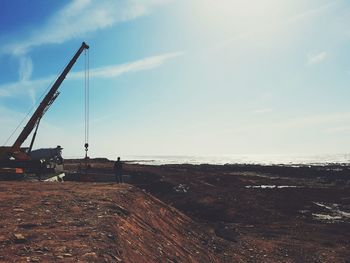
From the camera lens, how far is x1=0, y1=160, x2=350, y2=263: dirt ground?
9.98 m

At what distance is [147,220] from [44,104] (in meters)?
23.1

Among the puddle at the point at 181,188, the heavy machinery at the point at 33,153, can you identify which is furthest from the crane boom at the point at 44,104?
the puddle at the point at 181,188

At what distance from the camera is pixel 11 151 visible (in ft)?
105

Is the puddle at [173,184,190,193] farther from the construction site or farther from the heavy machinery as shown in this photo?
the heavy machinery

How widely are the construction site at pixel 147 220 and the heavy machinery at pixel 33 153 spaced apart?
0.30 ft

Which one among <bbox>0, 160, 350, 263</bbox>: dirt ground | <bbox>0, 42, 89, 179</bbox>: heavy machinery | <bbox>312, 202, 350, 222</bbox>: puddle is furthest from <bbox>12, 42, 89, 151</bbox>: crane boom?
<bbox>312, 202, 350, 222</bbox>: puddle

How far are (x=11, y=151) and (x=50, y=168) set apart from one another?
12.1 feet

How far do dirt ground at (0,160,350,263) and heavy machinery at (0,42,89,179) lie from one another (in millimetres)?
3959

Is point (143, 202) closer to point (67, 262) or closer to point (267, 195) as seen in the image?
point (67, 262)

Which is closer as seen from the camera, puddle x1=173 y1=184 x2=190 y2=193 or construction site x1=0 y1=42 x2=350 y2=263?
construction site x1=0 y1=42 x2=350 y2=263

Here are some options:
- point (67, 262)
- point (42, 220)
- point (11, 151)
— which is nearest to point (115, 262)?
point (67, 262)

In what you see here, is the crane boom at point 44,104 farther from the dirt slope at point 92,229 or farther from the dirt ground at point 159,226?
the dirt slope at point 92,229

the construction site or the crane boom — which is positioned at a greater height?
the crane boom

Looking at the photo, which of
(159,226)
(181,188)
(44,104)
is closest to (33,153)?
(44,104)
